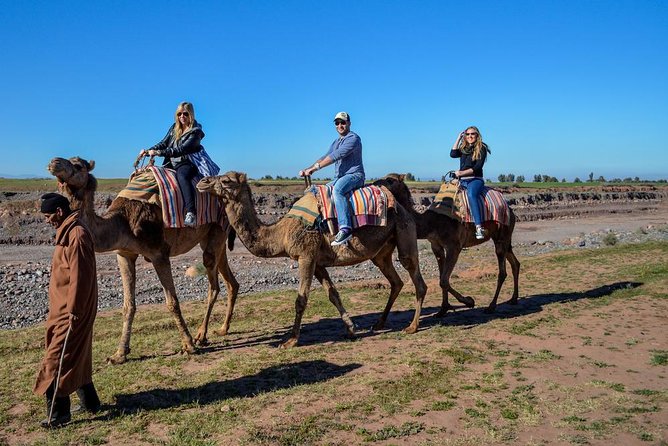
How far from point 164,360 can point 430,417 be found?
152 inches

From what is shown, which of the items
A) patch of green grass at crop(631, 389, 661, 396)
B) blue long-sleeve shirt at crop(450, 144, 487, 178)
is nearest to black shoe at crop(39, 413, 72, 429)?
patch of green grass at crop(631, 389, 661, 396)

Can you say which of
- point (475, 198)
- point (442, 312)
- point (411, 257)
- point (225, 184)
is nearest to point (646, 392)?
point (411, 257)

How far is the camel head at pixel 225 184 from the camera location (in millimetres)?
7859

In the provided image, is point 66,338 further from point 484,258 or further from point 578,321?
point 484,258

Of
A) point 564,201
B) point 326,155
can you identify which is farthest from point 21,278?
point 564,201

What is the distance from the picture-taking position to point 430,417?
231 inches

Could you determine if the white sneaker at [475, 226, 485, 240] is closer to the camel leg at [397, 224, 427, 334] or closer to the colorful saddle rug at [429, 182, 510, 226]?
the colorful saddle rug at [429, 182, 510, 226]

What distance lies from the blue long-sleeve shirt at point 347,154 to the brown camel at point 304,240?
871mm

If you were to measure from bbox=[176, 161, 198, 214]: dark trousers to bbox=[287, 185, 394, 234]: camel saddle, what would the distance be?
1.41 metres

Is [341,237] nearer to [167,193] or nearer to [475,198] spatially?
[167,193]

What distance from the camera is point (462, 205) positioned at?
1044 centimetres

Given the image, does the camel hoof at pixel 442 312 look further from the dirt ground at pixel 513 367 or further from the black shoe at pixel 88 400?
the black shoe at pixel 88 400

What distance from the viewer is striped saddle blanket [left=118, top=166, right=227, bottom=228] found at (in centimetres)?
808

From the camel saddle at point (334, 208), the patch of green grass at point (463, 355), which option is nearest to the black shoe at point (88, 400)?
the camel saddle at point (334, 208)
